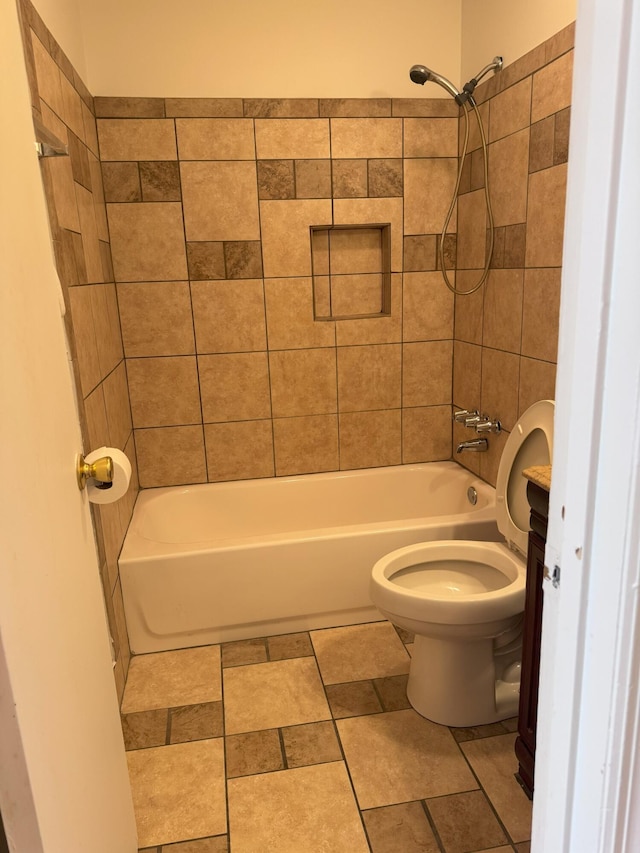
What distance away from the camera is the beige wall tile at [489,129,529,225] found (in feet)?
6.99

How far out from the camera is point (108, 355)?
2281 millimetres

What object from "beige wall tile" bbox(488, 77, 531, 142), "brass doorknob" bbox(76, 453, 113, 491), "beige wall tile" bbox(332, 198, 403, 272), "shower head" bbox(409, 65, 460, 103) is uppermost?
"shower head" bbox(409, 65, 460, 103)

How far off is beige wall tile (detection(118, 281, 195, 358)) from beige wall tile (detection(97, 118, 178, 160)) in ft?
1.66

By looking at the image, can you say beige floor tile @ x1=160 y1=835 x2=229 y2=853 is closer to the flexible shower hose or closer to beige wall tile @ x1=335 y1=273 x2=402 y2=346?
beige wall tile @ x1=335 y1=273 x2=402 y2=346

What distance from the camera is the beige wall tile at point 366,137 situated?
2547 millimetres

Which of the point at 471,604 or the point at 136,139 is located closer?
the point at 471,604

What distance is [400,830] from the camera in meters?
1.50

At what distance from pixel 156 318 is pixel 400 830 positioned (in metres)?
2.05

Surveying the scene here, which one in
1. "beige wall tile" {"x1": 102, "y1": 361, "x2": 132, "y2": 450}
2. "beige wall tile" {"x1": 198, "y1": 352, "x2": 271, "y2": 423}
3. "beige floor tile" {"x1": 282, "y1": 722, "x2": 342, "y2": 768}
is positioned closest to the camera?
"beige floor tile" {"x1": 282, "y1": 722, "x2": 342, "y2": 768}

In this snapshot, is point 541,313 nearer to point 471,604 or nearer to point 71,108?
point 471,604

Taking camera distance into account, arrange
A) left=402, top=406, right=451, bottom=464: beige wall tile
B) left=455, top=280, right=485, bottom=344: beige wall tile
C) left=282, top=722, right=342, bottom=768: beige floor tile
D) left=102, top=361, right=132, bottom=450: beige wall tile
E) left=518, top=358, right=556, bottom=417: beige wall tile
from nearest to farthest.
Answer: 1. left=282, top=722, right=342, bottom=768: beige floor tile
2. left=518, top=358, right=556, bottom=417: beige wall tile
3. left=102, top=361, right=132, bottom=450: beige wall tile
4. left=455, top=280, right=485, bottom=344: beige wall tile
5. left=402, top=406, right=451, bottom=464: beige wall tile

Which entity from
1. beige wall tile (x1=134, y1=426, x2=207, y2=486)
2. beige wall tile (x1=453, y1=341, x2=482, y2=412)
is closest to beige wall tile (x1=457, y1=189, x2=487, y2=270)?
beige wall tile (x1=453, y1=341, x2=482, y2=412)

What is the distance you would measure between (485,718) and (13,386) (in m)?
1.70

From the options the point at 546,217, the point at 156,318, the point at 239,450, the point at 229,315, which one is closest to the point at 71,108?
the point at 156,318
